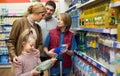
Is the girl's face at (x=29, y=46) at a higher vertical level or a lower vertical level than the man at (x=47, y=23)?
lower

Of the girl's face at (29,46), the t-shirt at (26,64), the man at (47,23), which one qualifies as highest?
the man at (47,23)

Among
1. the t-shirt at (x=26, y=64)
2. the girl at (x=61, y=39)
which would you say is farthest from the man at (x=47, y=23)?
the t-shirt at (x=26, y=64)

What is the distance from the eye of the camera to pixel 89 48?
161 inches

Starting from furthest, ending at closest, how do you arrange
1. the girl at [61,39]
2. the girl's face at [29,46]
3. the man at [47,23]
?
the man at [47,23] < the girl at [61,39] < the girl's face at [29,46]

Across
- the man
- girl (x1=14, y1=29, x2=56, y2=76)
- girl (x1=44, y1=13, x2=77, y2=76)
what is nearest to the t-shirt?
girl (x1=14, y1=29, x2=56, y2=76)

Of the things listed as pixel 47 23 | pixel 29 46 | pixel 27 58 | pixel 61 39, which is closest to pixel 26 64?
pixel 27 58

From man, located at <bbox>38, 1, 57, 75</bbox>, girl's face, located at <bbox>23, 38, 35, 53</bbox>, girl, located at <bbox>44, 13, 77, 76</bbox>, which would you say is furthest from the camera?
man, located at <bbox>38, 1, 57, 75</bbox>

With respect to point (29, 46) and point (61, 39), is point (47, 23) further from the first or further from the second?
point (29, 46)

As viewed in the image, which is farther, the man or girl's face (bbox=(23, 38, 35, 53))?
the man

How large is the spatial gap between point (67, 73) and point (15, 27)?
1014mm

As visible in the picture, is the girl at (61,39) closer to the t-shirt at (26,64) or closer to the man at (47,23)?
the man at (47,23)

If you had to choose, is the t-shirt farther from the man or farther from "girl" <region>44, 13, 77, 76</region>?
the man

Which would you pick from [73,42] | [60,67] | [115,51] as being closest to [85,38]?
[73,42]

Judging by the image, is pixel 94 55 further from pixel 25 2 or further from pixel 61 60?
pixel 25 2
